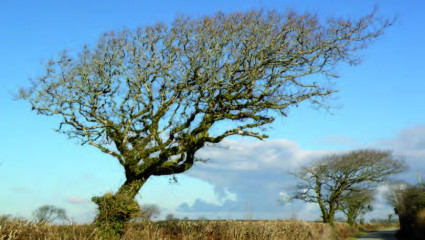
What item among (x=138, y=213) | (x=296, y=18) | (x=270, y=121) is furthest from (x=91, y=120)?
(x=296, y=18)

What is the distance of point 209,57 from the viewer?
54.0 ft

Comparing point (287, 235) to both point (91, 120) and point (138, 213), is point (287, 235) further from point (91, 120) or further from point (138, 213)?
point (91, 120)

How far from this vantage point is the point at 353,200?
50.5 meters

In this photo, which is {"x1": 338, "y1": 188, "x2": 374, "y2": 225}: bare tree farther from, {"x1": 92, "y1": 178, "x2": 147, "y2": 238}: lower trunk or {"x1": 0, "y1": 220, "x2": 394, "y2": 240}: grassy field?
{"x1": 92, "y1": 178, "x2": 147, "y2": 238}: lower trunk

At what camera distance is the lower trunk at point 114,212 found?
1458 centimetres

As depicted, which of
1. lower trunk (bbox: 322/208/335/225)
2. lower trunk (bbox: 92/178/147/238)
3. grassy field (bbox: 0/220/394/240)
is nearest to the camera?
grassy field (bbox: 0/220/394/240)

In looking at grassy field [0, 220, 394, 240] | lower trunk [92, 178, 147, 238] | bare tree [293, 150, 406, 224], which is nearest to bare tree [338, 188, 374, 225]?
bare tree [293, 150, 406, 224]

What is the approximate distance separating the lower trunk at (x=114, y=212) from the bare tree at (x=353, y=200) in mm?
37376

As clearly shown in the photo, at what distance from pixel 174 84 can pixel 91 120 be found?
171 inches

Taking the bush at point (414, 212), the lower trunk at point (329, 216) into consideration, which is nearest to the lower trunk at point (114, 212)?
the bush at point (414, 212)

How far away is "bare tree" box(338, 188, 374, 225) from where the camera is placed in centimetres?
4815

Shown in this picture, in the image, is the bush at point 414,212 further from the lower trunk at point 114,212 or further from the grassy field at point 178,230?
the lower trunk at point 114,212

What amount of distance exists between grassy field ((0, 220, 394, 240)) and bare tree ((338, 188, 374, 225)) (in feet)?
100

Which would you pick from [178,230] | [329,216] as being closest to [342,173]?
[329,216]
